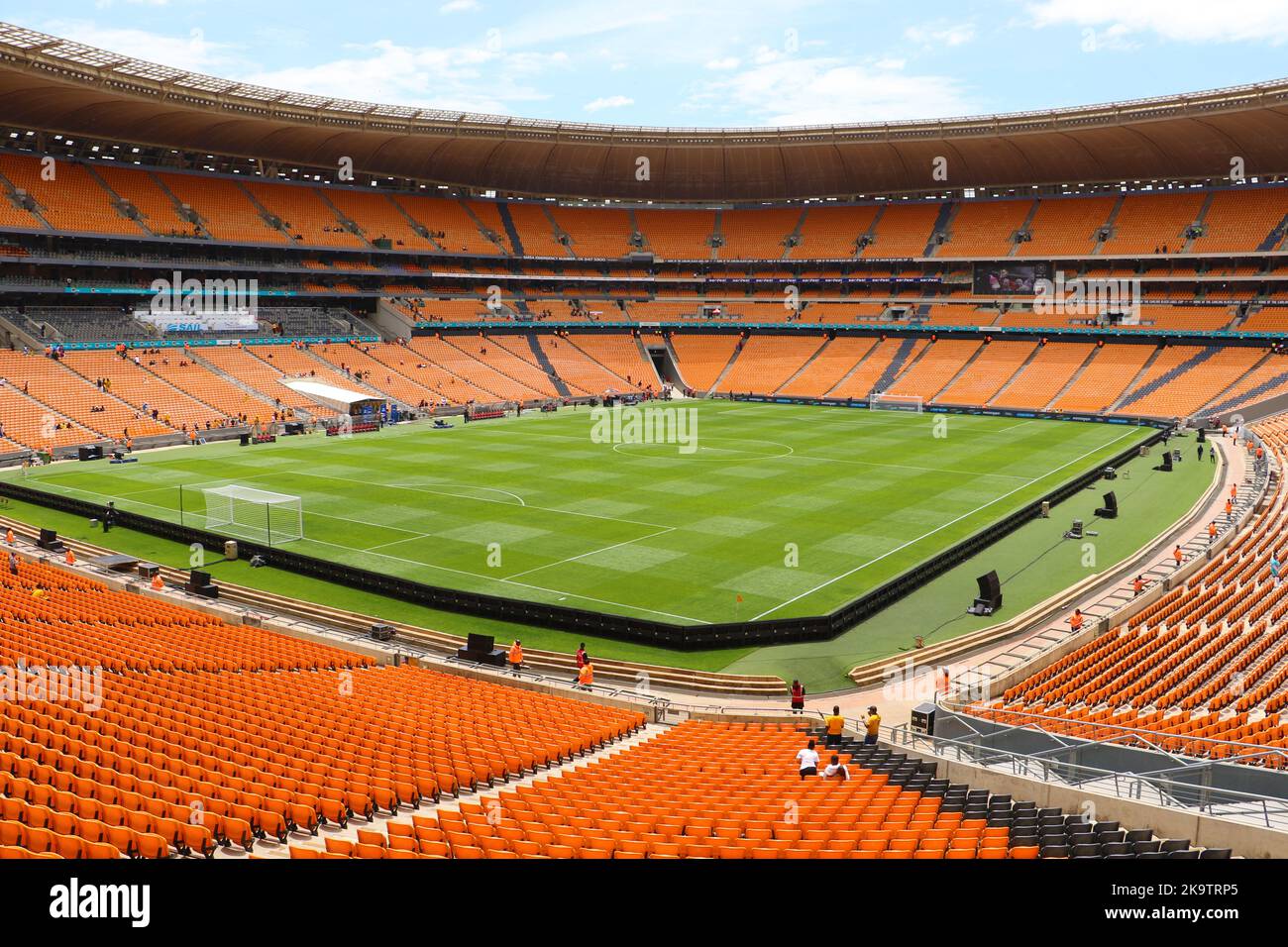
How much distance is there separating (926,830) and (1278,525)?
26986mm

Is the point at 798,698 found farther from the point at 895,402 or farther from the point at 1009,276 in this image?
the point at 1009,276

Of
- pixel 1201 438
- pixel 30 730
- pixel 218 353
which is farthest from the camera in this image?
pixel 218 353

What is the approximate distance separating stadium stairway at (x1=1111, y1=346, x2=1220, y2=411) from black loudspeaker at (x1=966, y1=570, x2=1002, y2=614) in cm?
5275

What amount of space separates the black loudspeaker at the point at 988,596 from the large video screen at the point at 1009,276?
68690 mm

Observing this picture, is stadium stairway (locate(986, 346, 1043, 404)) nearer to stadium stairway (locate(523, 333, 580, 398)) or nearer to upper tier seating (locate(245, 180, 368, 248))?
stadium stairway (locate(523, 333, 580, 398))

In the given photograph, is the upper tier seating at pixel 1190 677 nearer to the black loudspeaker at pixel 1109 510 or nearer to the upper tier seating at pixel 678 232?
the black loudspeaker at pixel 1109 510

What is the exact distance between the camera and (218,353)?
70.6 m

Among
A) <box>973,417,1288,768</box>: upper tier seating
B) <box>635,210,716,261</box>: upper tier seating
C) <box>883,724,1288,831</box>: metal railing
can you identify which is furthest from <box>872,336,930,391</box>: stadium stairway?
<box>883,724,1288,831</box>: metal railing

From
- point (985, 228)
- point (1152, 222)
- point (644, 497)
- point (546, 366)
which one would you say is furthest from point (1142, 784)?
point (985, 228)

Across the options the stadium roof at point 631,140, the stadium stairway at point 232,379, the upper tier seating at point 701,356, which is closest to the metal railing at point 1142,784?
the stadium roof at point 631,140

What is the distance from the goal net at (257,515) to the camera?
34.1 m

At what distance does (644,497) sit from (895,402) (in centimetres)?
4601
